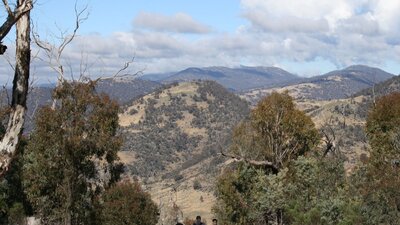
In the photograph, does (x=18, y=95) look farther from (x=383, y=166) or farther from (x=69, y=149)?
(x=383, y=166)

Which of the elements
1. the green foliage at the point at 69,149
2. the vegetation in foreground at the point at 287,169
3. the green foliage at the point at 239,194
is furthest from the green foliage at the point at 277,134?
the green foliage at the point at 69,149

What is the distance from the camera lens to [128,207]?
40.8 meters

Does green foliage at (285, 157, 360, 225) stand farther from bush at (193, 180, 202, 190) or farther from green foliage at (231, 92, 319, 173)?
bush at (193, 180, 202, 190)

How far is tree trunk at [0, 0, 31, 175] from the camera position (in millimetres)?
7320

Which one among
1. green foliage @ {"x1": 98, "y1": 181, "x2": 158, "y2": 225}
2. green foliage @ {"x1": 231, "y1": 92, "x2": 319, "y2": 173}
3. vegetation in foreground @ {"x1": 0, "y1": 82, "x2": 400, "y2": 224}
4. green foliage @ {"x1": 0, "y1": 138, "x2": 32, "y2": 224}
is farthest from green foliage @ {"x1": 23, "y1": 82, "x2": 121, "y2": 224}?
green foliage @ {"x1": 231, "y1": 92, "x2": 319, "y2": 173}

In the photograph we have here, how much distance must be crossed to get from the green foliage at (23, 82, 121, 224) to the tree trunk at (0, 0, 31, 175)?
18.9m

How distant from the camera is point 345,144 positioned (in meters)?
122

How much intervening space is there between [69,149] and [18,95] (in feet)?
65.0

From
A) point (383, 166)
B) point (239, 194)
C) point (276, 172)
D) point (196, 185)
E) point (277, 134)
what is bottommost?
point (196, 185)

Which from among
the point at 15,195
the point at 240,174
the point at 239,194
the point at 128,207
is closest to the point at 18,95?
the point at 15,195

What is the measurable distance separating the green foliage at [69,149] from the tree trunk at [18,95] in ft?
62.1

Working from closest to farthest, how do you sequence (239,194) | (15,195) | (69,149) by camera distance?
(69,149) → (15,195) → (239,194)

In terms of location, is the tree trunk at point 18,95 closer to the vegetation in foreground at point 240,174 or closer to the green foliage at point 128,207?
the vegetation in foreground at point 240,174

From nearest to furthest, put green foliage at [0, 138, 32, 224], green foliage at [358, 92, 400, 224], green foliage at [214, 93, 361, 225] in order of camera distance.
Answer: green foliage at [358, 92, 400, 224] → green foliage at [0, 138, 32, 224] → green foliage at [214, 93, 361, 225]
